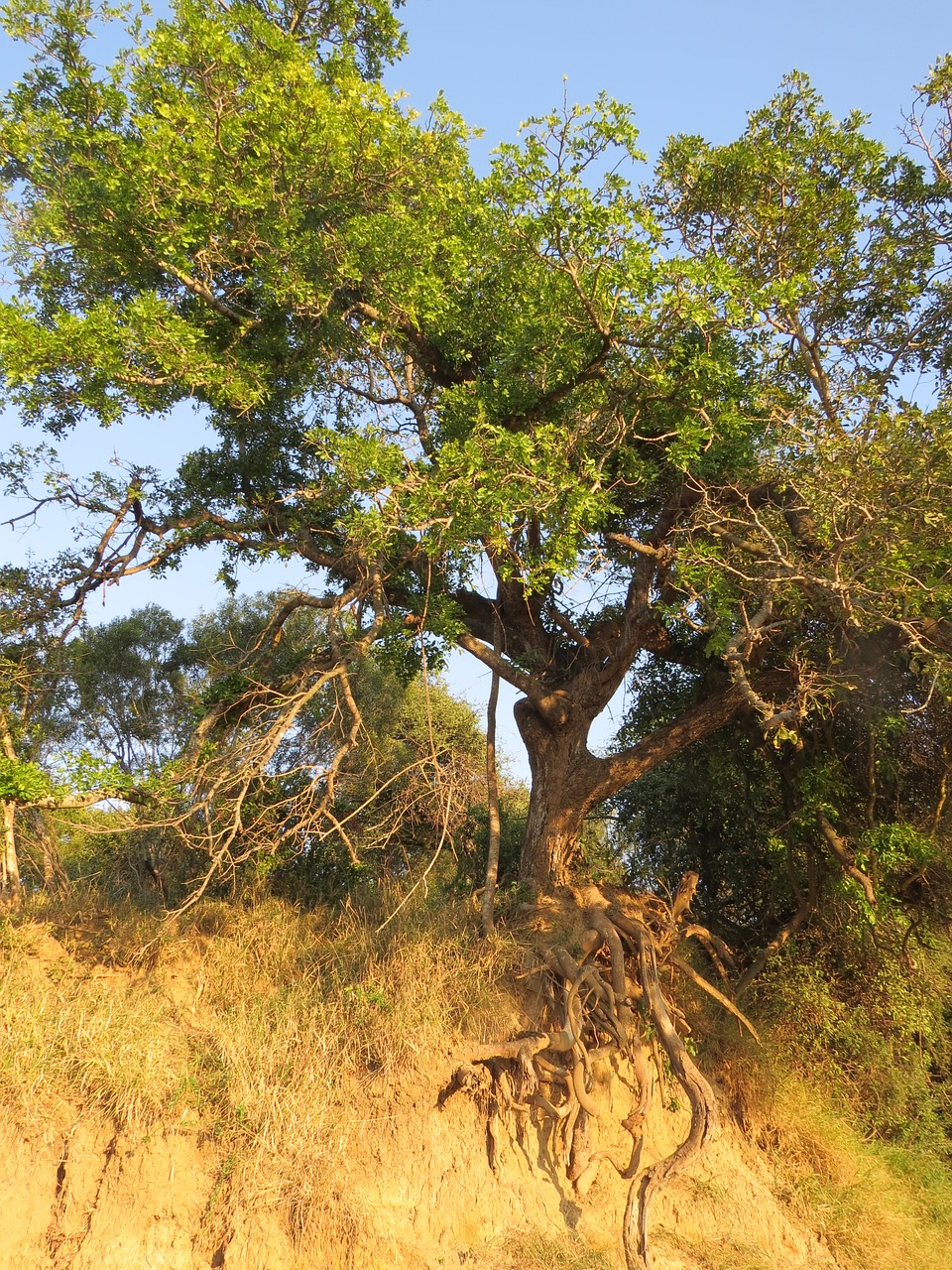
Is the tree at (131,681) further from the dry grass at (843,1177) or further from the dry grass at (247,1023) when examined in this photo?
the dry grass at (843,1177)

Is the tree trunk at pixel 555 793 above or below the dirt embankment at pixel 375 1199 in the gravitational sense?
above

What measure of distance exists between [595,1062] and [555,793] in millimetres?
2988

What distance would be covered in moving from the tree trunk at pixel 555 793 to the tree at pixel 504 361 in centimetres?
4

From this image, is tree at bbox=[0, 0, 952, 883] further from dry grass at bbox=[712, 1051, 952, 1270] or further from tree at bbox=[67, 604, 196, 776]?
tree at bbox=[67, 604, 196, 776]

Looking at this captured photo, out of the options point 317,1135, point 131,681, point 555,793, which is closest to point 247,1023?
point 317,1135

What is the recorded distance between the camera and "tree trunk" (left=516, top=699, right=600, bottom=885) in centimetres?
1071

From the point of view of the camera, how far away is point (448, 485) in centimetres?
835

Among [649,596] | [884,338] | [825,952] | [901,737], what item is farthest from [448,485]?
[825,952]

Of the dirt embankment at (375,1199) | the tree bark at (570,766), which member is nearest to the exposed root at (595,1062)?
the dirt embankment at (375,1199)

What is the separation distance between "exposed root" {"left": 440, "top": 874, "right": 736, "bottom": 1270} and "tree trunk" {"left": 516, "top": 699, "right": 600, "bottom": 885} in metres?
0.95

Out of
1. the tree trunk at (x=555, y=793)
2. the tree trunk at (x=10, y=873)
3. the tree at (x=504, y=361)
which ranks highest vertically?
the tree at (x=504, y=361)

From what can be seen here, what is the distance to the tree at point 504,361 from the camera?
8.43m

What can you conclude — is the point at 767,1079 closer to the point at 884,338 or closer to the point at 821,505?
the point at 821,505

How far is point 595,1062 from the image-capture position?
347 inches
